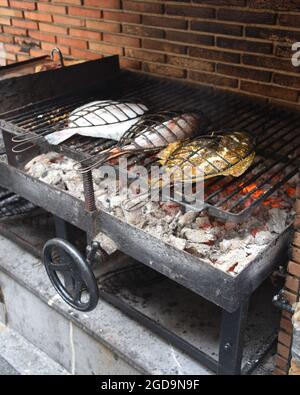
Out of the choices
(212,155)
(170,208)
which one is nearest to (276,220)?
(212,155)

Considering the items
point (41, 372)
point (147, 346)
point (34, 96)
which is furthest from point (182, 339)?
point (34, 96)

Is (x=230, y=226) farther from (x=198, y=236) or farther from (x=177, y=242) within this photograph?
(x=177, y=242)

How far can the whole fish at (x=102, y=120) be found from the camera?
2740 millimetres

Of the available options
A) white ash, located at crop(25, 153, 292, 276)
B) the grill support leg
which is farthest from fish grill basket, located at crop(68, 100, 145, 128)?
the grill support leg

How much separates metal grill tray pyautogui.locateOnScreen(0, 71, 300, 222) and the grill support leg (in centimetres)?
53

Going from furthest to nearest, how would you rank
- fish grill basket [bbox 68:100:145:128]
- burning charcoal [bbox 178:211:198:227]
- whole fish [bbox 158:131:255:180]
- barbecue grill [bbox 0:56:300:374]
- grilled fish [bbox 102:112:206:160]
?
fish grill basket [bbox 68:100:145:128], grilled fish [bbox 102:112:206:160], burning charcoal [bbox 178:211:198:227], whole fish [bbox 158:131:255:180], barbecue grill [bbox 0:56:300:374]

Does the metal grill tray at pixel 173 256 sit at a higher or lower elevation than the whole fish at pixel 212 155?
lower

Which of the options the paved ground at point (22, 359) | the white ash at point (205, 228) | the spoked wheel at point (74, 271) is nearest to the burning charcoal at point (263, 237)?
the white ash at point (205, 228)

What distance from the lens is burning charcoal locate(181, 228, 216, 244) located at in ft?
7.61

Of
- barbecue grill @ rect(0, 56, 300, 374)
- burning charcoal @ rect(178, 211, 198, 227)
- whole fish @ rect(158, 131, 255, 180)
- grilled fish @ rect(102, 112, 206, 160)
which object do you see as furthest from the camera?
grilled fish @ rect(102, 112, 206, 160)

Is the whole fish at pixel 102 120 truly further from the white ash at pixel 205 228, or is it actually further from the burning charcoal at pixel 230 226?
the burning charcoal at pixel 230 226

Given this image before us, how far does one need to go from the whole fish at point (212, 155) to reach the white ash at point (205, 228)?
28cm

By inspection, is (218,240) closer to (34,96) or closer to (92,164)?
(92,164)

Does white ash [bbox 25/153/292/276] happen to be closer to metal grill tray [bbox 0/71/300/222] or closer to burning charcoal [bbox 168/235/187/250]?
burning charcoal [bbox 168/235/187/250]
